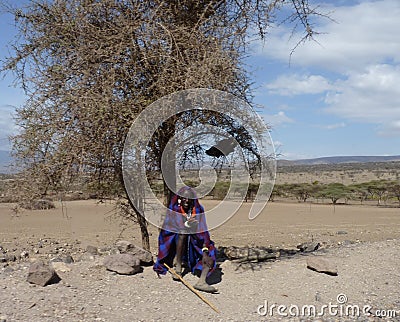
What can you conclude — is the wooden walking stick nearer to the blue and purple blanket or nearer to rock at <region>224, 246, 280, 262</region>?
the blue and purple blanket

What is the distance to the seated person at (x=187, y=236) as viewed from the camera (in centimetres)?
705

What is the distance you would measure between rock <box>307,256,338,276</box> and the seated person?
1574mm

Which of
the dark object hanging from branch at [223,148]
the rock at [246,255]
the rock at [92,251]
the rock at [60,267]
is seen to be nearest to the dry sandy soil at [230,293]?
the rock at [60,267]

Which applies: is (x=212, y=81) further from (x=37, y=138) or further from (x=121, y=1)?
(x=37, y=138)

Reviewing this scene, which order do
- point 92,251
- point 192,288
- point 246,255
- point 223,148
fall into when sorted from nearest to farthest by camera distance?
point 192,288 < point 223,148 < point 246,255 < point 92,251

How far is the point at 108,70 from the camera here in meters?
7.01

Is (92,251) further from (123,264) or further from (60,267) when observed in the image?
(123,264)

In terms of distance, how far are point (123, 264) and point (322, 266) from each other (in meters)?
2.81

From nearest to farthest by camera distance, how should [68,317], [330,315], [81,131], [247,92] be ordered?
[68,317] < [330,315] < [81,131] < [247,92]

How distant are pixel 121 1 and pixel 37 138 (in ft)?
7.13

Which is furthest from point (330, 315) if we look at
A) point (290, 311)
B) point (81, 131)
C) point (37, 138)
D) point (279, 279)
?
point (37, 138)

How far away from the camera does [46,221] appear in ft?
76.2

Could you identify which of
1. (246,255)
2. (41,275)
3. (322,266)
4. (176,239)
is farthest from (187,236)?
(322,266)

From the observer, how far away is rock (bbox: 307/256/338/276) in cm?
765
